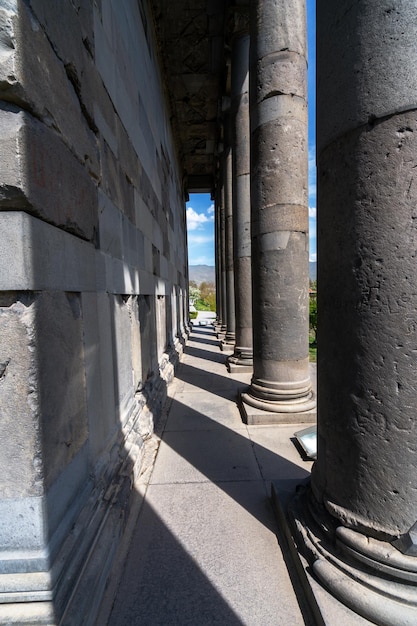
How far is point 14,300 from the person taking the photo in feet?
5.02

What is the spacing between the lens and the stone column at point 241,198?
23.2 feet

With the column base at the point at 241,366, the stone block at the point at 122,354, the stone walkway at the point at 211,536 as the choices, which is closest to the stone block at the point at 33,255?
the stone block at the point at 122,354

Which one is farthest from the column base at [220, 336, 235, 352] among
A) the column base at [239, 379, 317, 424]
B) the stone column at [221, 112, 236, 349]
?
the column base at [239, 379, 317, 424]

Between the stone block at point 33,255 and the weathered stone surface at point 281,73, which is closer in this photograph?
the stone block at point 33,255

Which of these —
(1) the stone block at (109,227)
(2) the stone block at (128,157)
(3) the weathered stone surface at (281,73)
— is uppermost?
(3) the weathered stone surface at (281,73)

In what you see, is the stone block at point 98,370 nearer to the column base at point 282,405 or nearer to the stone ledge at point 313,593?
the stone ledge at point 313,593

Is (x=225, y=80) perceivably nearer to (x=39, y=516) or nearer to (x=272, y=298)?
(x=272, y=298)

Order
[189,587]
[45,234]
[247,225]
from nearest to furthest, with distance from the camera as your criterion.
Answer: [45,234] < [189,587] < [247,225]

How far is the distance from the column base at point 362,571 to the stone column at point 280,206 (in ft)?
8.11

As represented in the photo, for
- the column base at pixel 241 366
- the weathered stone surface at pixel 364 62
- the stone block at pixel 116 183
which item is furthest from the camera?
the column base at pixel 241 366

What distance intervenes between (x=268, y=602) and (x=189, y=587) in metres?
0.50

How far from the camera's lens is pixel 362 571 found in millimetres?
1674

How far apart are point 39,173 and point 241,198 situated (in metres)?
6.28

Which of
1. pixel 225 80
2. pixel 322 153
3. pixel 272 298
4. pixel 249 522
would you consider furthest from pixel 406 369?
pixel 225 80
